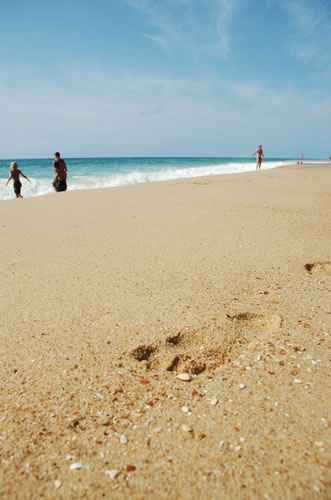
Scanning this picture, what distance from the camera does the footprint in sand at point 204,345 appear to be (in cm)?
149

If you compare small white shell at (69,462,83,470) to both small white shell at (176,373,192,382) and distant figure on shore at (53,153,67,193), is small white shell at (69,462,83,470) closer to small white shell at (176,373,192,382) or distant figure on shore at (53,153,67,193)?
small white shell at (176,373,192,382)

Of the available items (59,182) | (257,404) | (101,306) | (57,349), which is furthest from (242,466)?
(59,182)

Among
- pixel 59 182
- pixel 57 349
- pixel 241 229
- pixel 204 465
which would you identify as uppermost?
pixel 59 182

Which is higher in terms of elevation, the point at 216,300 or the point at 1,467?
the point at 216,300

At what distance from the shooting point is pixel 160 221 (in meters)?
3.97

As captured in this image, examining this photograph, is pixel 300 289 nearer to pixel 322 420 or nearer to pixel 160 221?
pixel 322 420

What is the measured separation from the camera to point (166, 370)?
1451 mm

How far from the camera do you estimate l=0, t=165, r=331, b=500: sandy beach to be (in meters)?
0.98

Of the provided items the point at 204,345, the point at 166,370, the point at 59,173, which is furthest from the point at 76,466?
the point at 59,173

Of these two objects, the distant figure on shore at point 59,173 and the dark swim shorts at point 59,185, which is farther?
the dark swim shorts at point 59,185

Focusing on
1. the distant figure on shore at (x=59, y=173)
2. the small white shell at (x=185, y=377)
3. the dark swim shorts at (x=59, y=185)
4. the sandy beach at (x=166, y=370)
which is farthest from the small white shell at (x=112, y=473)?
the dark swim shorts at (x=59, y=185)

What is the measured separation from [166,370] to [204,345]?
0.25 metres

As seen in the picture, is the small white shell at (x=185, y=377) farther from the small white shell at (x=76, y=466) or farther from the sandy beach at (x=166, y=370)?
the small white shell at (x=76, y=466)

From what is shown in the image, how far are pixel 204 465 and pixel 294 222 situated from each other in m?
3.24
